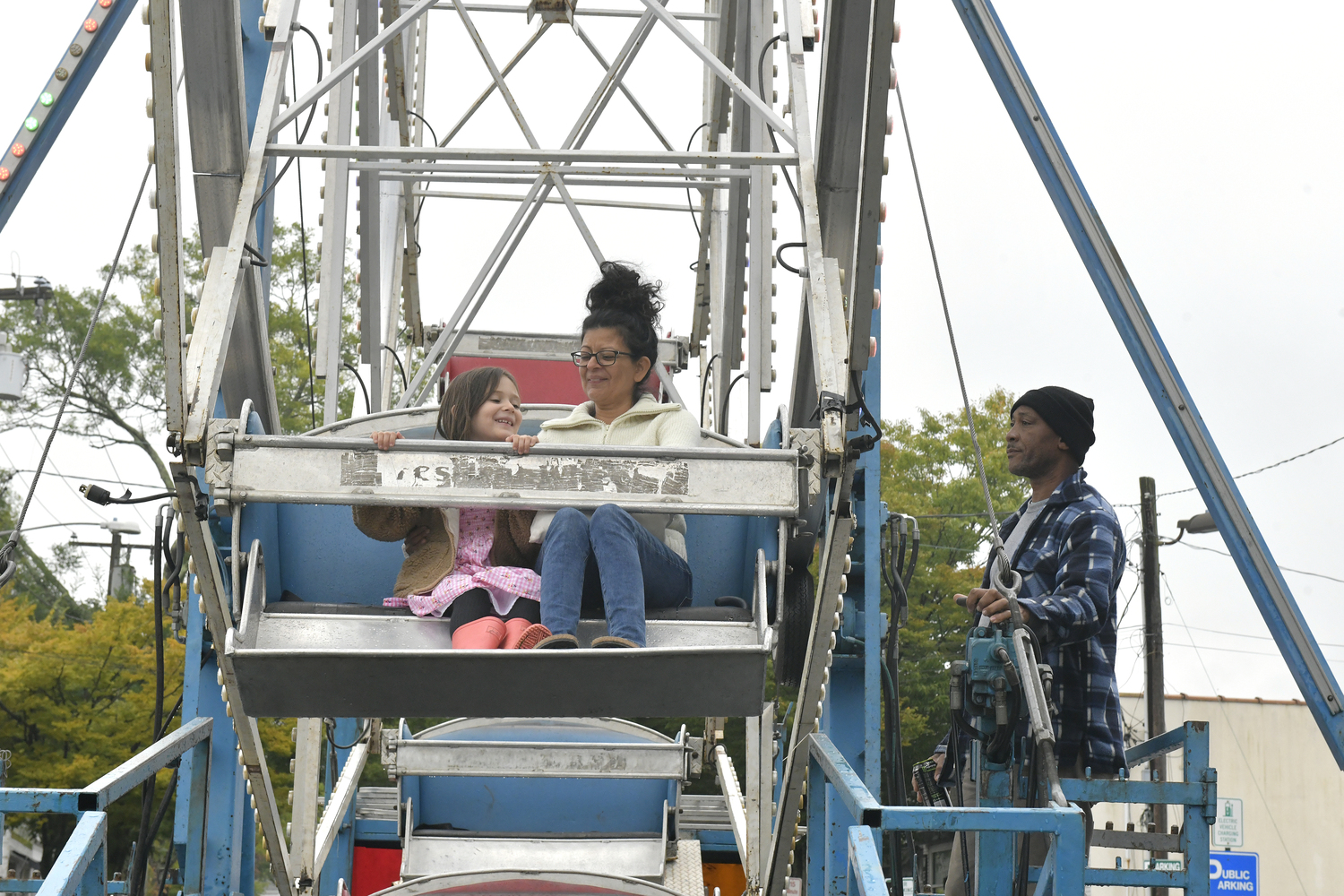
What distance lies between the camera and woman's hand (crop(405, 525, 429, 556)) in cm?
429

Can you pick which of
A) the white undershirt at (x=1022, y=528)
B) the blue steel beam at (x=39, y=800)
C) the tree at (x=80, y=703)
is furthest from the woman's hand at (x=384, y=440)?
the tree at (x=80, y=703)

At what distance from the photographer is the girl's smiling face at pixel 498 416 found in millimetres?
4453

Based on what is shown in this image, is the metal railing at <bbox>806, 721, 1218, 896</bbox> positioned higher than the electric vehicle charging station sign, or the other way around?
the metal railing at <bbox>806, 721, 1218, 896</bbox>

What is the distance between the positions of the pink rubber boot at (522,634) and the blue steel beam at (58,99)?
7.69 feet

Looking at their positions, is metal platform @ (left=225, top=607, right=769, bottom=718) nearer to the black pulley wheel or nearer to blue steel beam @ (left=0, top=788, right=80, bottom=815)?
blue steel beam @ (left=0, top=788, right=80, bottom=815)

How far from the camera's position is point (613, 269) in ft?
16.5

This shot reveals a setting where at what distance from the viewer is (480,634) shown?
3.83 meters

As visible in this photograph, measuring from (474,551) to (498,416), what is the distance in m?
0.46

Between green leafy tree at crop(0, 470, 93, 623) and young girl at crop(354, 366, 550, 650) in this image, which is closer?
young girl at crop(354, 366, 550, 650)

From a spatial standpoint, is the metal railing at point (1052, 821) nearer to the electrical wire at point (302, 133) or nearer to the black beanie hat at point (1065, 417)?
the black beanie hat at point (1065, 417)

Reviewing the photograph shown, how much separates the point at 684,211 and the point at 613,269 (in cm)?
502

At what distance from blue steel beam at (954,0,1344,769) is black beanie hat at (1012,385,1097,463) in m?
0.39

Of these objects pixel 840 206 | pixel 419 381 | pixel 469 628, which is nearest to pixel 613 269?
pixel 840 206

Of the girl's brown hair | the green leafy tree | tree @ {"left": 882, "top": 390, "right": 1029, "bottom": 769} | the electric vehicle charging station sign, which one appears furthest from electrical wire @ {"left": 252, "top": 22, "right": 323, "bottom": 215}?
the green leafy tree
